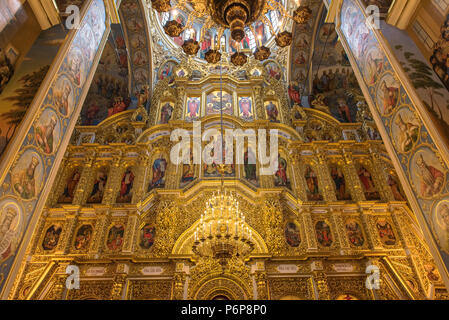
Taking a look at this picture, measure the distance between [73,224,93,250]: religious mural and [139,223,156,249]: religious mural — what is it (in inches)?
65.4

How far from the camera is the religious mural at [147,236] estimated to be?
861cm

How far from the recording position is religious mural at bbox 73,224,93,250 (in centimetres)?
849

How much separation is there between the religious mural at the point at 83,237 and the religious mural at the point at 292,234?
640 centimetres

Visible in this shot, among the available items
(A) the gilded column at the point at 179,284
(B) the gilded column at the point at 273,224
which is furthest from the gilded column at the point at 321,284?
(A) the gilded column at the point at 179,284

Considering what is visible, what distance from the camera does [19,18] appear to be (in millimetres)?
4508

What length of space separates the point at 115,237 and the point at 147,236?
102cm

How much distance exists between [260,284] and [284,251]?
4.21 ft

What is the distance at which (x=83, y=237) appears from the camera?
8688 mm

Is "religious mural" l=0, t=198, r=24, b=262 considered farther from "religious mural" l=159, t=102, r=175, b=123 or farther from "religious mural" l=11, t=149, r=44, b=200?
"religious mural" l=159, t=102, r=175, b=123

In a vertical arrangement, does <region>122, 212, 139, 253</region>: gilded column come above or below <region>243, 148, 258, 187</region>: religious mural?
below

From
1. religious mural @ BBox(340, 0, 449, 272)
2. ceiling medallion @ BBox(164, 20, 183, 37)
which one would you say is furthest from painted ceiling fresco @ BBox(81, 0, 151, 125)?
religious mural @ BBox(340, 0, 449, 272)

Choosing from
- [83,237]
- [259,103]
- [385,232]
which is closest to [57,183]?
[83,237]

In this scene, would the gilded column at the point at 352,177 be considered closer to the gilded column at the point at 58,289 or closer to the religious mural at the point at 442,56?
the religious mural at the point at 442,56

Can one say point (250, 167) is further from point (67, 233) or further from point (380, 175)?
point (67, 233)
